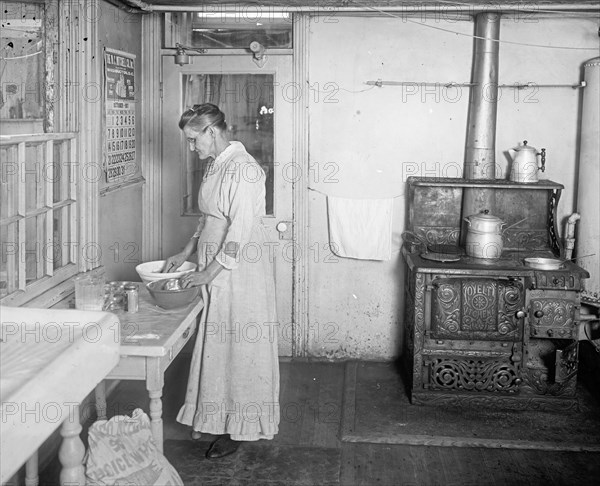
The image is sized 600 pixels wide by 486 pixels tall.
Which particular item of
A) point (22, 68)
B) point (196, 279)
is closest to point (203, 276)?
point (196, 279)

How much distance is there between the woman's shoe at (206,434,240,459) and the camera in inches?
139

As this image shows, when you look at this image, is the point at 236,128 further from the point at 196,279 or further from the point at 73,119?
the point at 196,279

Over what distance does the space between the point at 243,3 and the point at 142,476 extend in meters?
2.92

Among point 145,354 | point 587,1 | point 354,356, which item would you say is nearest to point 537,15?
point 587,1

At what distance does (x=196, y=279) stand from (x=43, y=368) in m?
1.75

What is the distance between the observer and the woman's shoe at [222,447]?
3.52 meters

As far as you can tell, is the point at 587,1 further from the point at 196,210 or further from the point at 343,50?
the point at 196,210

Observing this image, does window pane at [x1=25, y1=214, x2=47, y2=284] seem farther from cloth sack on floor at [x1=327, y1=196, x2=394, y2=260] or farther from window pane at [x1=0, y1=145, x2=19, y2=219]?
cloth sack on floor at [x1=327, y1=196, x2=394, y2=260]

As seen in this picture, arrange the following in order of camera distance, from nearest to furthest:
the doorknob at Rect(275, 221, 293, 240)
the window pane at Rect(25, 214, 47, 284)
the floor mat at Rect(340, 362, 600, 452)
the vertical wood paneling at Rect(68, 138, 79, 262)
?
1. the window pane at Rect(25, 214, 47, 284)
2. the vertical wood paneling at Rect(68, 138, 79, 262)
3. the floor mat at Rect(340, 362, 600, 452)
4. the doorknob at Rect(275, 221, 293, 240)

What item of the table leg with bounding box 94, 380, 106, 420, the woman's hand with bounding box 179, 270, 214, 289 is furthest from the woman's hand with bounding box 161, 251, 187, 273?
the table leg with bounding box 94, 380, 106, 420

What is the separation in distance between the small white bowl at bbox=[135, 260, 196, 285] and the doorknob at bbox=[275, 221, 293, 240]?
49.0 inches

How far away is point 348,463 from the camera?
3.52 meters

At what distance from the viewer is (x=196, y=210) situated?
4875 millimetres

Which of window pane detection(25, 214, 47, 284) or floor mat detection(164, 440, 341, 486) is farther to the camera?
floor mat detection(164, 440, 341, 486)
